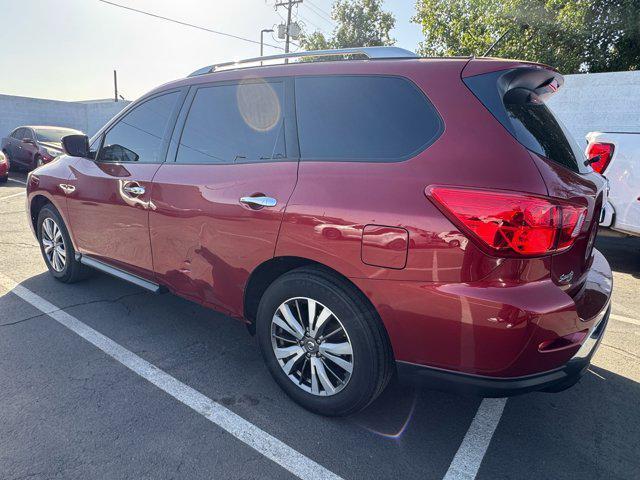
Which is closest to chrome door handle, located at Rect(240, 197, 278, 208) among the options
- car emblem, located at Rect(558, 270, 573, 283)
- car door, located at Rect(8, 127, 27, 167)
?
car emblem, located at Rect(558, 270, 573, 283)

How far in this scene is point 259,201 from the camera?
2352 mm

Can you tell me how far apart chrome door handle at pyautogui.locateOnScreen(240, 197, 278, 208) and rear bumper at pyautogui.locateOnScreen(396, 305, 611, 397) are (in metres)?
1.04

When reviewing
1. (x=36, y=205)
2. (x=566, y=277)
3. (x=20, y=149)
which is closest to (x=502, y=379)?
(x=566, y=277)

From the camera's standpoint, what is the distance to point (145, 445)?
2.12 m

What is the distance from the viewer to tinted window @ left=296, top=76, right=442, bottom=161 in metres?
2.00

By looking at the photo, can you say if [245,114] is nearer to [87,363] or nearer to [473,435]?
[87,363]

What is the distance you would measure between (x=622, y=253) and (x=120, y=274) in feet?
22.4

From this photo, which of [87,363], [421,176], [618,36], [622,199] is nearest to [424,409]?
[421,176]

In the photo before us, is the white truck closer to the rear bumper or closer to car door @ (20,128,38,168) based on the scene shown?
the rear bumper

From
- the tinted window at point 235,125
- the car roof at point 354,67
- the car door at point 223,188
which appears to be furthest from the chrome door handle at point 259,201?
the car roof at point 354,67

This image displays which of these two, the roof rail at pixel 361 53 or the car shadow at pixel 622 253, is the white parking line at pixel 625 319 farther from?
the roof rail at pixel 361 53

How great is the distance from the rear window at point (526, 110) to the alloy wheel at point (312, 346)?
4.02 feet

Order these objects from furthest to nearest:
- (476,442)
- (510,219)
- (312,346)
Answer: (312,346)
(476,442)
(510,219)

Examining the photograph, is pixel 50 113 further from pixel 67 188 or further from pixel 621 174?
pixel 621 174
